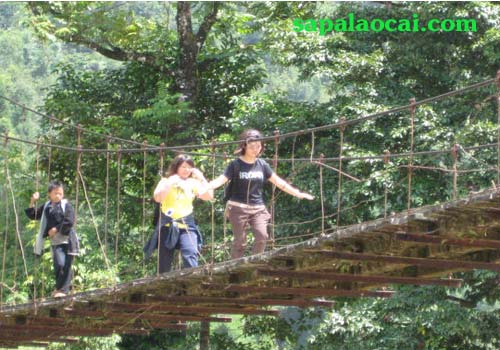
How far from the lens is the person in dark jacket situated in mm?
8961

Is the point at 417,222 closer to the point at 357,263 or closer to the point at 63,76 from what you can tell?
the point at 357,263

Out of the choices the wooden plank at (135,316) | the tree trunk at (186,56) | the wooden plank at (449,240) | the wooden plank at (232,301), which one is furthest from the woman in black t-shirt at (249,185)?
the tree trunk at (186,56)

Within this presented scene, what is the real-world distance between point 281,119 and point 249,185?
601 centimetres

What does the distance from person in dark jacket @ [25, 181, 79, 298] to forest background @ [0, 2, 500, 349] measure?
160 centimetres

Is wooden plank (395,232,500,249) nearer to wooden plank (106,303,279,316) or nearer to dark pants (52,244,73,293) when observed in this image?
wooden plank (106,303,279,316)

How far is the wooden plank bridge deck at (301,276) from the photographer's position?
7352 millimetres

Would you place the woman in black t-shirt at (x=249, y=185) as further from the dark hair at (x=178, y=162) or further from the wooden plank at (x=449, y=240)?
the wooden plank at (x=449, y=240)

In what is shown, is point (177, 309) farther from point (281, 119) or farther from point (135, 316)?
point (281, 119)

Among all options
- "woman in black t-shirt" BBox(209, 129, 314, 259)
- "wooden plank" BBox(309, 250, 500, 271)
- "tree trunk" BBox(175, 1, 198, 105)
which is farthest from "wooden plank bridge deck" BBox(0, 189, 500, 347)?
"tree trunk" BBox(175, 1, 198, 105)

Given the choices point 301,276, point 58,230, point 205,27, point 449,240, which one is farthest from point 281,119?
point 449,240

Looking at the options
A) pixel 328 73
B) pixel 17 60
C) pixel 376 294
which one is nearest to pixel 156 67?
pixel 328 73

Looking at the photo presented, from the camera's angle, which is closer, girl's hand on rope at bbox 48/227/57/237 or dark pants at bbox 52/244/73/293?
girl's hand on rope at bbox 48/227/57/237

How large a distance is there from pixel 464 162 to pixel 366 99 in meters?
1.33

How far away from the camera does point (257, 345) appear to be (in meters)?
15.3
